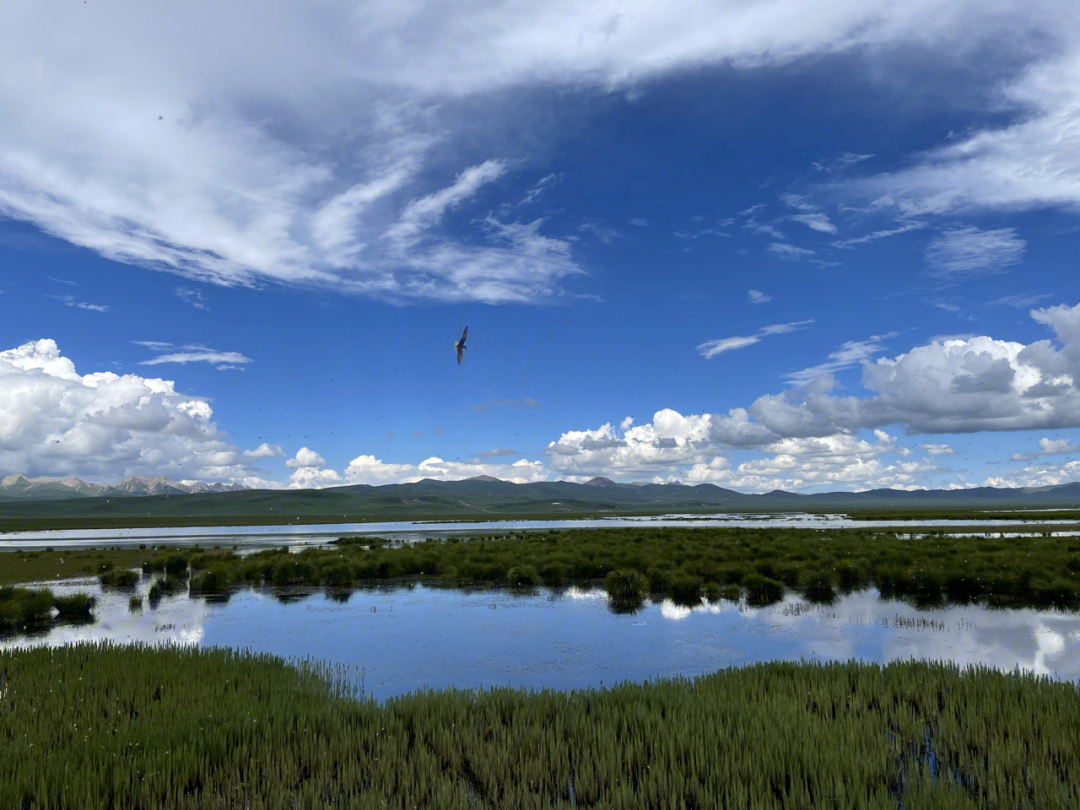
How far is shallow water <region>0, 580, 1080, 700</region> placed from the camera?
16672mm

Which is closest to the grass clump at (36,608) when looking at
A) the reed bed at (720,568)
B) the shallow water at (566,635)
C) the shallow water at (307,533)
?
the shallow water at (566,635)

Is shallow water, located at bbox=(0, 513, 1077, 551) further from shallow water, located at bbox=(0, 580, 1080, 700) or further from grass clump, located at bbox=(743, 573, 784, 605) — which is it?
grass clump, located at bbox=(743, 573, 784, 605)

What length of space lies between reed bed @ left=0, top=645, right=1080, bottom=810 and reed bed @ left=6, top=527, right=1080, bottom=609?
15.0 meters

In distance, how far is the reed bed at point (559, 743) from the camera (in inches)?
328

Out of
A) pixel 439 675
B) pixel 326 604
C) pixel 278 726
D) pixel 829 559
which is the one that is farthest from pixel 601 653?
pixel 829 559

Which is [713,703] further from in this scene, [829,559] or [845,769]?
[829,559]

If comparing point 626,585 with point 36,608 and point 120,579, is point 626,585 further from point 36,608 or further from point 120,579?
point 120,579

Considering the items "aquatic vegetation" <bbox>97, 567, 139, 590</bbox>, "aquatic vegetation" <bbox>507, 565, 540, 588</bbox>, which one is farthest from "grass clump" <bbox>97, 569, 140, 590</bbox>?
"aquatic vegetation" <bbox>507, 565, 540, 588</bbox>

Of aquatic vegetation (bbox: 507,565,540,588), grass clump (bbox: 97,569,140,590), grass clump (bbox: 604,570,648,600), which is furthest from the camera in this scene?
grass clump (bbox: 97,569,140,590)

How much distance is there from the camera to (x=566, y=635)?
67.8 ft

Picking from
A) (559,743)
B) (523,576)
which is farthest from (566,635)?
(523,576)

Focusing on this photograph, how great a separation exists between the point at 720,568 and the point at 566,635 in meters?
14.7

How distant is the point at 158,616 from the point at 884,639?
26.6 m

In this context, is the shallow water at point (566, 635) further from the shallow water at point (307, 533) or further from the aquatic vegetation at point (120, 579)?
the shallow water at point (307, 533)
